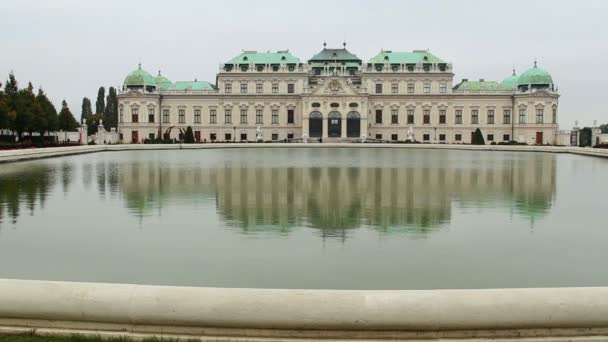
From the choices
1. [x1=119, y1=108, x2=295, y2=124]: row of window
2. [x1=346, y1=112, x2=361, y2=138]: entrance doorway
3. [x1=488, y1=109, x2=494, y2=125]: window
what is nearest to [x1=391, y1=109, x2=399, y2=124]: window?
[x1=346, y1=112, x2=361, y2=138]: entrance doorway

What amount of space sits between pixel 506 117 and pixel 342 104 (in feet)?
90.0

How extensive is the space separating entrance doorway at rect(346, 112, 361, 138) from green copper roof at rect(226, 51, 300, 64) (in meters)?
12.9

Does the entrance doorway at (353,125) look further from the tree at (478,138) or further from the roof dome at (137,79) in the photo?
the roof dome at (137,79)

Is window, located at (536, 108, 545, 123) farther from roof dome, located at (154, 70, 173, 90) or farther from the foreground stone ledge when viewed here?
the foreground stone ledge

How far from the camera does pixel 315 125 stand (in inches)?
3967

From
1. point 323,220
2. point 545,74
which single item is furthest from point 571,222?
point 545,74

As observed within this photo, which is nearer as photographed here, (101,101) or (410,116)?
(410,116)

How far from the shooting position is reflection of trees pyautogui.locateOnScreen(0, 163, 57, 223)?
681 inches

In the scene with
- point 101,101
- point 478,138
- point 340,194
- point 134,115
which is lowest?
point 340,194

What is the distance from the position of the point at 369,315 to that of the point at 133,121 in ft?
337

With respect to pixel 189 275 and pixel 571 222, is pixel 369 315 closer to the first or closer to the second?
pixel 189 275

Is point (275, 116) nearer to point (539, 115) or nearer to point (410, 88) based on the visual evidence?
point (410, 88)

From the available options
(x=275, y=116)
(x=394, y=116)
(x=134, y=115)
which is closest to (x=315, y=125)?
(x=275, y=116)

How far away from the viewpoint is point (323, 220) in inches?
598
